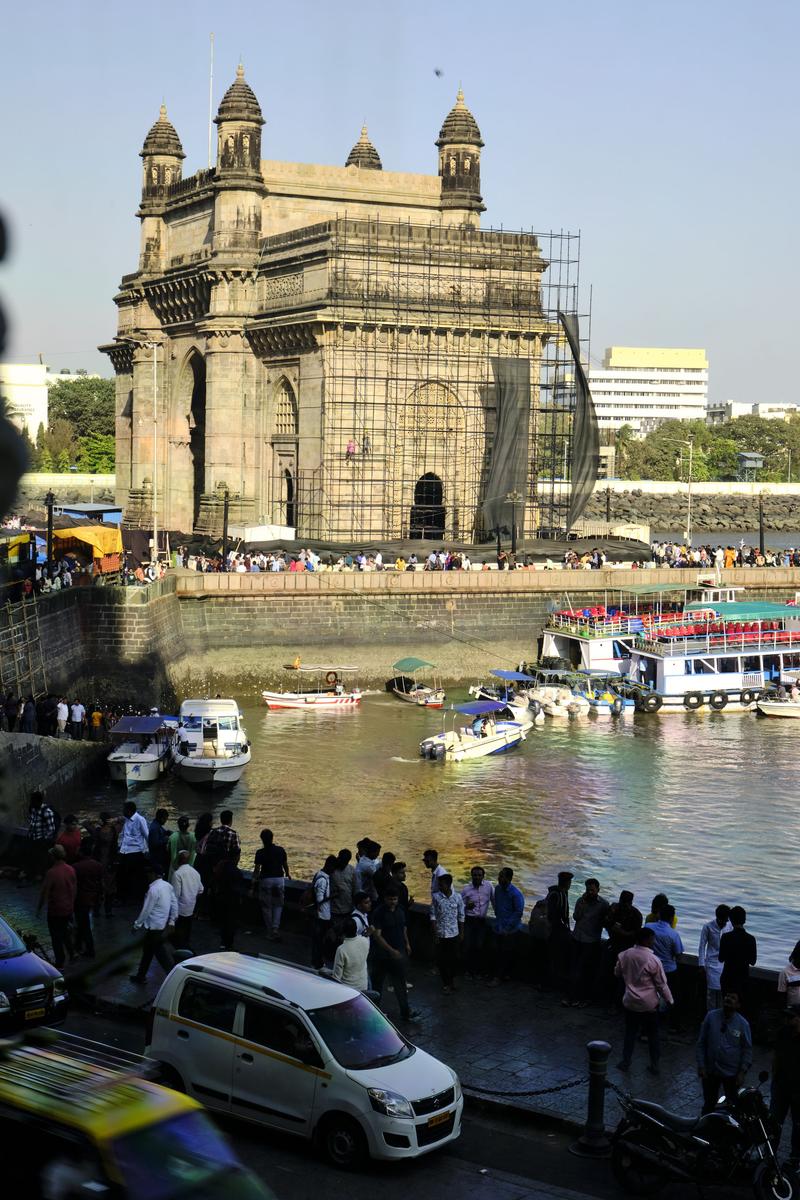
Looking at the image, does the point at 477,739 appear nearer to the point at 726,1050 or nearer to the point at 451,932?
the point at 451,932

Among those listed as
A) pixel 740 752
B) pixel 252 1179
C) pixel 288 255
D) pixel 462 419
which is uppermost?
pixel 288 255

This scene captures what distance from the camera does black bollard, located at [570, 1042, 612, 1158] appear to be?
39.2ft

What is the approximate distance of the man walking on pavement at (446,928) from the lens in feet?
51.4

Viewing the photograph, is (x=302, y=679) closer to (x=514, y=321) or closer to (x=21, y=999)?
(x=514, y=321)

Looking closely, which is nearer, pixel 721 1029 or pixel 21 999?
pixel 721 1029

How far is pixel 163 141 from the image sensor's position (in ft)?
260

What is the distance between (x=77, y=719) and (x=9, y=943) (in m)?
24.6

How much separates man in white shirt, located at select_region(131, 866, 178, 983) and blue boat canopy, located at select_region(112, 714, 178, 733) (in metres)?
21.8

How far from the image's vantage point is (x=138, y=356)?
7825cm

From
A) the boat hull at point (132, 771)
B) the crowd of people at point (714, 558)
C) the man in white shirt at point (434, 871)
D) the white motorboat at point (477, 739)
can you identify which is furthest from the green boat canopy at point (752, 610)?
the man in white shirt at point (434, 871)

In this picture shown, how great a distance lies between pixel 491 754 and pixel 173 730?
9.16 meters

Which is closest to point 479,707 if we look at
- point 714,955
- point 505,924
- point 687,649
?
point 687,649

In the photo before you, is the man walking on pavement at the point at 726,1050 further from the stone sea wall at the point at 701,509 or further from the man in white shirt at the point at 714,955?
the stone sea wall at the point at 701,509

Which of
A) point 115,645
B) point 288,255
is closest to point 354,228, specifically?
point 288,255
